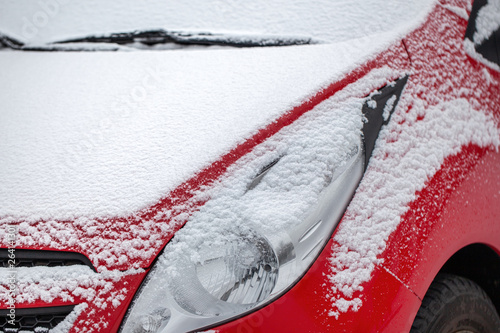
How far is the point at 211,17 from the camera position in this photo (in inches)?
73.1

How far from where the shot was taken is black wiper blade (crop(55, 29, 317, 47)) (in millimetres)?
1624

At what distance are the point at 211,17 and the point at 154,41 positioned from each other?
0.83 ft

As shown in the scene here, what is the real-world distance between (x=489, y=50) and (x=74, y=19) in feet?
5.83

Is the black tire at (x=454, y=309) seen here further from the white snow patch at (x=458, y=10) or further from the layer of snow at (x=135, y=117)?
the white snow patch at (x=458, y=10)

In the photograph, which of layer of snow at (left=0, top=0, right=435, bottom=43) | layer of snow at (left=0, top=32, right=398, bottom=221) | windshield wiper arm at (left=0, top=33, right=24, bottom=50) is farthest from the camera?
windshield wiper arm at (left=0, top=33, right=24, bottom=50)

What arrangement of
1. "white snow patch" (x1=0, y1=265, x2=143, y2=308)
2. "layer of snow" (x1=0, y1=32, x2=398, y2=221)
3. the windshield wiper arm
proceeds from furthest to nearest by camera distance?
the windshield wiper arm < "layer of snow" (x1=0, y1=32, x2=398, y2=221) < "white snow patch" (x1=0, y1=265, x2=143, y2=308)

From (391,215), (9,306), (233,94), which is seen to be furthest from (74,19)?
(391,215)

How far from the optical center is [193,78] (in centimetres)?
147

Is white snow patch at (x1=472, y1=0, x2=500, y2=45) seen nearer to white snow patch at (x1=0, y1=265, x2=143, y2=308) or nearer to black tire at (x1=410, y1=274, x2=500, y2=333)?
black tire at (x1=410, y1=274, x2=500, y2=333)

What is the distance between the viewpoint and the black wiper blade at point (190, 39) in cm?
162

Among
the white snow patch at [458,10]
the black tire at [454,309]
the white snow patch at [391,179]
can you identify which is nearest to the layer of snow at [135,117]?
the white snow patch at [391,179]

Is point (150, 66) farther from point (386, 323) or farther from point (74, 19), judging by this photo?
point (386, 323)

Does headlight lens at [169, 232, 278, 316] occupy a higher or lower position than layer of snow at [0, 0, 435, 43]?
lower

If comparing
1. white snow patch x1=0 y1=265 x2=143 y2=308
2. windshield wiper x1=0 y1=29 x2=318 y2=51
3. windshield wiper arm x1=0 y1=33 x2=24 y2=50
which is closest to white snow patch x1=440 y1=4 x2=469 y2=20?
windshield wiper x1=0 y1=29 x2=318 y2=51
